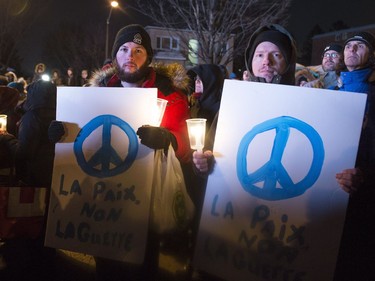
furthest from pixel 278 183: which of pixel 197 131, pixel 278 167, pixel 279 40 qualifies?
pixel 279 40

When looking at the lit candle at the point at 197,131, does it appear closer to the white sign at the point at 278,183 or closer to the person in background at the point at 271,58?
the white sign at the point at 278,183

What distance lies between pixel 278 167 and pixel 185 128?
34.1 inches

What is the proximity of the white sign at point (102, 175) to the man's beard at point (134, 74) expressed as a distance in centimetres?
30

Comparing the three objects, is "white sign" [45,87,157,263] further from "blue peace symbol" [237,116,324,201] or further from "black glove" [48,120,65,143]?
"blue peace symbol" [237,116,324,201]

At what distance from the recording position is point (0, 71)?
11.1 metres

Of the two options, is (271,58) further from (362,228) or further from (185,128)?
(362,228)

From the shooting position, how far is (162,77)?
2902mm

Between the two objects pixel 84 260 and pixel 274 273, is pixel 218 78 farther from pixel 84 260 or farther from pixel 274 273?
pixel 274 273

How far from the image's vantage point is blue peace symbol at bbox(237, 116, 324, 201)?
6.43 feet

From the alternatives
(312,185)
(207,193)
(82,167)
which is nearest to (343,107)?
(312,185)

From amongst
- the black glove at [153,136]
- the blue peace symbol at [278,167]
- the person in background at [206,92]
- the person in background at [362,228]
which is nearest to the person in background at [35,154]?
the person in background at [206,92]

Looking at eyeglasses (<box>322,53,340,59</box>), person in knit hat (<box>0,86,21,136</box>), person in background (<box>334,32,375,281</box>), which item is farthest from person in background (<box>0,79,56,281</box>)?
eyeglasses (<box>322,53,340,59</box>)

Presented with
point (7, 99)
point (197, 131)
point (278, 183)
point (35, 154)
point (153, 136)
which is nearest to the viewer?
point (278, 183)

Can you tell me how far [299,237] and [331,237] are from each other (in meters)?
0.15
